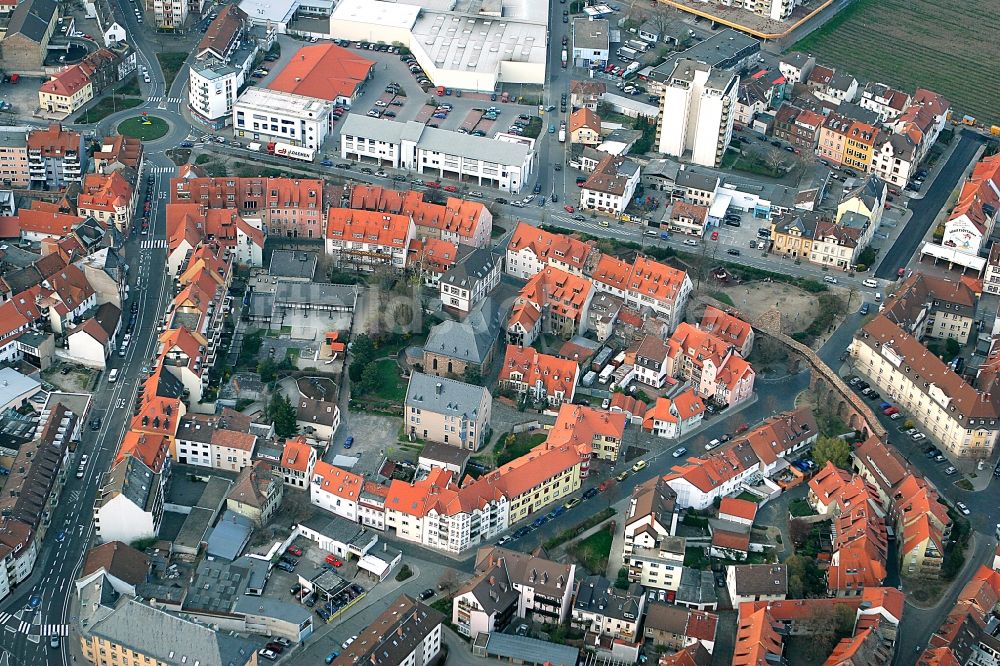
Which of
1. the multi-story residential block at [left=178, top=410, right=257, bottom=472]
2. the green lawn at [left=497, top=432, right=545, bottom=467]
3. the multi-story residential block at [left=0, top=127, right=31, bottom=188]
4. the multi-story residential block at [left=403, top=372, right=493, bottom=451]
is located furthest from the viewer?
the multi-story residential block at [left=0, top=127, right=31, bottom=188]

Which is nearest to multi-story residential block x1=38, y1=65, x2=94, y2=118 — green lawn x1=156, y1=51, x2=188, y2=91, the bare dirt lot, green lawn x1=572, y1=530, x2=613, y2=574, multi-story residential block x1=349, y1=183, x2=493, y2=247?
green lawn x1=156, y1=51, x2=188, y2=91

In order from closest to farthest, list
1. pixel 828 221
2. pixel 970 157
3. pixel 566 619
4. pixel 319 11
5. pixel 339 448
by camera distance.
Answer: pixel 566 619 → pixel 339 448 → pixel 828 221 → pixel 970 157 → pixel 319 11

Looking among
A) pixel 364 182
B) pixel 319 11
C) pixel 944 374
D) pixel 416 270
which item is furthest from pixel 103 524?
pixel 319 11

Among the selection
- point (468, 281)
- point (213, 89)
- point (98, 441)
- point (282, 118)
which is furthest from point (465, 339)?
point (213, 89)

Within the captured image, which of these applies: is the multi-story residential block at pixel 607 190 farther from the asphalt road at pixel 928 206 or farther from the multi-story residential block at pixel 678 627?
the multi-story residential block at pixel 678 627

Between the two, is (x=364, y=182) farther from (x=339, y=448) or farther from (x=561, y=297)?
(x=339, y=448)

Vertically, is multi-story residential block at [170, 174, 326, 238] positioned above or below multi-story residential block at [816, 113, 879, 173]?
below

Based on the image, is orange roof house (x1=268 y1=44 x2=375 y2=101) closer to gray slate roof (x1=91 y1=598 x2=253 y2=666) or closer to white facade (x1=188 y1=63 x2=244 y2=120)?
white facade (x1=188 y1=63 x2=244 y2=120)
